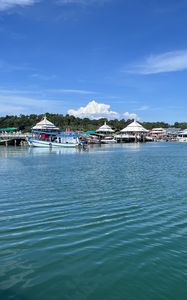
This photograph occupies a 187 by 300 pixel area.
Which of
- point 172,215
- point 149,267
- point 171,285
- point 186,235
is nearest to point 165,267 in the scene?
point 149,267

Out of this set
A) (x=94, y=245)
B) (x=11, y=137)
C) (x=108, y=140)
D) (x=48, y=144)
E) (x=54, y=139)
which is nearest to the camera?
(x=94, y=245)

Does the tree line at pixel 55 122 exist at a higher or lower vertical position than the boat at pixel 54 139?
higher

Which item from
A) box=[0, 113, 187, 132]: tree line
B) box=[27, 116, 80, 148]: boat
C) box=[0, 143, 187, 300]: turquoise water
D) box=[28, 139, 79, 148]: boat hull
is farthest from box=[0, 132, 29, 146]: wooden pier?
box=[0, 143, 187, 300]: turquoise water

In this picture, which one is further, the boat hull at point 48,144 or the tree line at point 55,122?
the tree line at point 55,122

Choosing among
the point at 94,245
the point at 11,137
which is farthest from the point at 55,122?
the point at 94,245

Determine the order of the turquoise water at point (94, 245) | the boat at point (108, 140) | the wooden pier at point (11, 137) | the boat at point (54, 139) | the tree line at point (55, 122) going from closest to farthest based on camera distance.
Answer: the turquoise water at point (94, 245) < the boat at point (54, 139) < the wooden pier at point (11, 137) < the boat at point (108, 140) < the tree line at point (55, 122)

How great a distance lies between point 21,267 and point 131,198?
1007cm

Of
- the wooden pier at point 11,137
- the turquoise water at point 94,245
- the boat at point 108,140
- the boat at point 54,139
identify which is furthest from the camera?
the boat at point 108,140

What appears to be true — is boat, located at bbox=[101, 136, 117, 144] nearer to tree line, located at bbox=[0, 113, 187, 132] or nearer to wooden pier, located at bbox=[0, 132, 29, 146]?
tree line, located at bbox=[0, 113, 187, 132]

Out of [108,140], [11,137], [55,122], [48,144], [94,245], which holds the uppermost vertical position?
[55,122]

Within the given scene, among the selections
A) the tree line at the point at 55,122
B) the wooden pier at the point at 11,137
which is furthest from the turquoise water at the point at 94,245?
the tree line at the point at 55,122

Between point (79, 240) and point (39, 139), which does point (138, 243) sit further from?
point (39, 139)

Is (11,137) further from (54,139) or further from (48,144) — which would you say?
(48,144)

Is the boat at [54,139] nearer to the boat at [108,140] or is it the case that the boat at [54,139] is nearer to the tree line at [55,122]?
the boat at [108,140]
